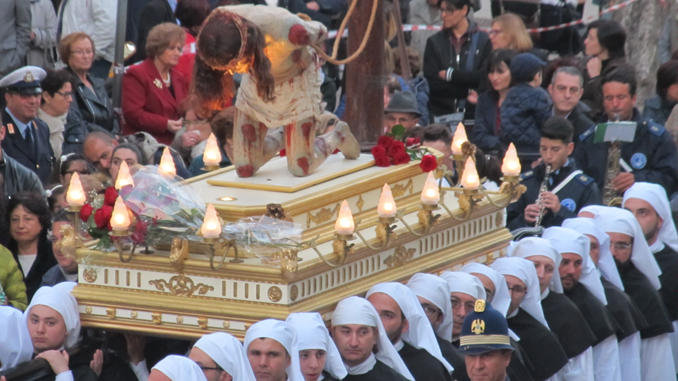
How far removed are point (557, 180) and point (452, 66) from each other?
2.95 metres

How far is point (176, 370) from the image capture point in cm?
586

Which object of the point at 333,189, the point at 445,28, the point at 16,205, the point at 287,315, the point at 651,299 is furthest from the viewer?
the point at 445,28

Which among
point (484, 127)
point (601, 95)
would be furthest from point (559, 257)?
point (601, 95)

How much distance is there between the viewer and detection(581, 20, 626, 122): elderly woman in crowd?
1214 cm

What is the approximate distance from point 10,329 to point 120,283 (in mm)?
589

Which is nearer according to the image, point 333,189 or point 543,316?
point 333,189

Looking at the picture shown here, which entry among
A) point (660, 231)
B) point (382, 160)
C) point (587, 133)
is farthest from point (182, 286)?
point (587, 133)

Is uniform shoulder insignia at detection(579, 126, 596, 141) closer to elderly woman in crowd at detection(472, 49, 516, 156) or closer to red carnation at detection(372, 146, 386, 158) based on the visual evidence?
elderly woman in crowd at detection(472, 49, 516, 156)

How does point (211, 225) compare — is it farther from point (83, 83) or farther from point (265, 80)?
point (83, 83)

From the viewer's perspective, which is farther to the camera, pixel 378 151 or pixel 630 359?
pixel 630 359

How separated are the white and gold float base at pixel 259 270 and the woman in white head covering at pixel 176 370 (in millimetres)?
675

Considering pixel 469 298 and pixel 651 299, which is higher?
pixel 469 298

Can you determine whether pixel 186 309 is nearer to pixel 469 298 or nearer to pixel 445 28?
pixel 469 298

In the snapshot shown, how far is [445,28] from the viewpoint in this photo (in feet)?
40.5
